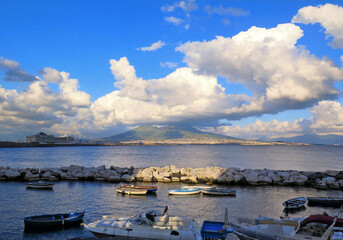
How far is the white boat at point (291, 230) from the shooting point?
14516mm

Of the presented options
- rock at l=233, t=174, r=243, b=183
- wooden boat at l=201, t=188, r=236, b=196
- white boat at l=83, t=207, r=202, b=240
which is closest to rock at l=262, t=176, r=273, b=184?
rock at l=233, t=174, r=243, b=183

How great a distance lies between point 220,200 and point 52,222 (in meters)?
17.6

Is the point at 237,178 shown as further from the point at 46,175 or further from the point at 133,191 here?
the point at 46,175

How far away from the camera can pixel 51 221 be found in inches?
739

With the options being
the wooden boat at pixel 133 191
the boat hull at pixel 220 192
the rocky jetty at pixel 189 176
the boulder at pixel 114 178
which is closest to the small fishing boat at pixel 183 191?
the boat hull at pixel 220 192

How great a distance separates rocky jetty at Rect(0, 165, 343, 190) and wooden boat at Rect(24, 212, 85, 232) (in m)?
21.3

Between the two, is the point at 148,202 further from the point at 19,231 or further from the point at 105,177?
the point at 105,177

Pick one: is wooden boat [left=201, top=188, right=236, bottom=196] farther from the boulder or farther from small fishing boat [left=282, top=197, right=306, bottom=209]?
the boulder

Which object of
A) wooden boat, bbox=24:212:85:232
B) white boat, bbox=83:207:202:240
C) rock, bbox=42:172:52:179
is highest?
white boat, bbox=83:207:202:240

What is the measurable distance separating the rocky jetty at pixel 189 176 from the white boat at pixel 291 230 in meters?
22.9

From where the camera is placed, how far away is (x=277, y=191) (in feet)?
112

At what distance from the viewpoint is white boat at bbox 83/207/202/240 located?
15109mm

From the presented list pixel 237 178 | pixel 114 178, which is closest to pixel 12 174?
pixel 114 178

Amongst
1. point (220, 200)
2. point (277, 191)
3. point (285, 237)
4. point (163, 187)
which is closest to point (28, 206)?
point (163, 187)
